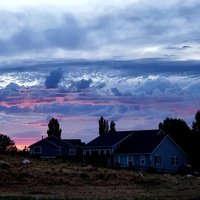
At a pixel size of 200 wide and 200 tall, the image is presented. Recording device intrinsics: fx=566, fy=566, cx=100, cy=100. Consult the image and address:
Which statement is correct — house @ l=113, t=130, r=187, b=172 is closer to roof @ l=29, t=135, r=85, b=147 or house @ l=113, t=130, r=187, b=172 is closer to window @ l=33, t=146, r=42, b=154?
roof @ l=29, t=135, r=85, b=147

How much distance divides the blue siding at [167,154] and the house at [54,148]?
2140 centimetres

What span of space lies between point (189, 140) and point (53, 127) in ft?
146

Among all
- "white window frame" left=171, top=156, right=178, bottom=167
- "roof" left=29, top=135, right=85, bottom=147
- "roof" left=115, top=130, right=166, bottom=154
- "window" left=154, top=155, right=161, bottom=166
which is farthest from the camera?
"roof" left=29, top=135, right=85, bottom=147

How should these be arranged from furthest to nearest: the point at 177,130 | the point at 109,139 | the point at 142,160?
the point at 177,130 < the point at 109,139 < the point at 142,160

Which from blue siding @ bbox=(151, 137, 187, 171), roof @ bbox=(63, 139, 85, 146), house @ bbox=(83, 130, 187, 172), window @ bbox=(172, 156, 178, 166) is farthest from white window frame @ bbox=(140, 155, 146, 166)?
roof @ bbox=(63, 139, 85, 146)

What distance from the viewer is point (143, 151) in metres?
76.4

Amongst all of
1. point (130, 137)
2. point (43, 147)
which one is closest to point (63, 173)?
point (130, 137)

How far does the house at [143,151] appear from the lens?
76.3 metres

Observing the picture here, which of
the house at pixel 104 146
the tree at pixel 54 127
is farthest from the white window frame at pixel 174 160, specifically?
the tree at pixel 54 127

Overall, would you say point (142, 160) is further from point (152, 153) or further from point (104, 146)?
point (104, 146)

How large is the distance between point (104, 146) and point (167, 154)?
33.0 ft

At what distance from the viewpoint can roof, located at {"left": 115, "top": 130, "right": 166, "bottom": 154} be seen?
76938 mm

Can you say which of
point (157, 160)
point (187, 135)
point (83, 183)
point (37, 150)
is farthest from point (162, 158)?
point (83, 183)

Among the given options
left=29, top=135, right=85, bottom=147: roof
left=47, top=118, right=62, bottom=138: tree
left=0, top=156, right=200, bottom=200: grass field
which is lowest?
left=0, top=156, right=200, bottom=200: grass field
